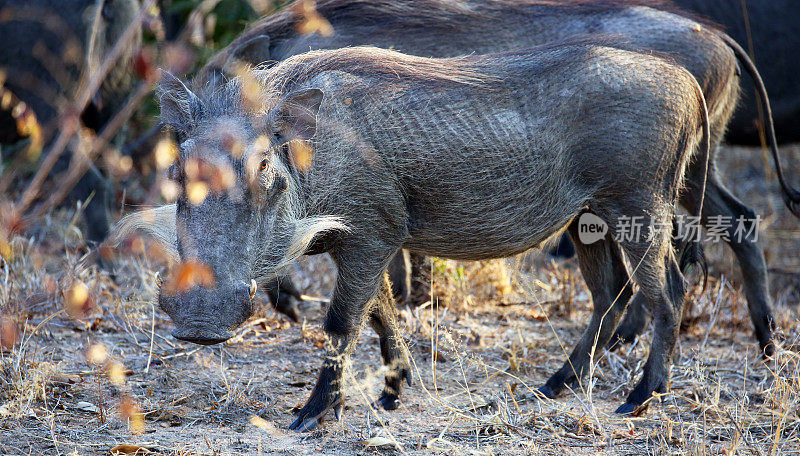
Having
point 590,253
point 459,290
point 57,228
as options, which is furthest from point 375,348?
point 57,228

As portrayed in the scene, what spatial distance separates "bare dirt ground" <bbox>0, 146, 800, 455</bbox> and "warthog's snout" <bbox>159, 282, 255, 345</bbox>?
0.37 m

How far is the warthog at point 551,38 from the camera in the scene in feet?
12.6

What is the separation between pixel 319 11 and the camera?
4.09 m

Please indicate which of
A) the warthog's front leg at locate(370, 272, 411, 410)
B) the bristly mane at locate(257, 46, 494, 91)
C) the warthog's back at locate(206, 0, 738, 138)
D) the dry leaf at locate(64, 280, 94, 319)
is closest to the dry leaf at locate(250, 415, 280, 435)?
the warthog's front leg at locate(370, 272, 411, 410)

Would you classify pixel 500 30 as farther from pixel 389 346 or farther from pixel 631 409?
pixel 631 409

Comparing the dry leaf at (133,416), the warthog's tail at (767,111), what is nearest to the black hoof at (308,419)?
the dry leaf at (133,416)

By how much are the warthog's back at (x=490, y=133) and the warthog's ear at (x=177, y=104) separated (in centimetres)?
31

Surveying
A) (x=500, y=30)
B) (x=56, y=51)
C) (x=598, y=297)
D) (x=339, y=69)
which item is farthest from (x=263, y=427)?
(x=56, y=51)

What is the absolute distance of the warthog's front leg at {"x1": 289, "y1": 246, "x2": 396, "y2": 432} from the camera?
2.97m

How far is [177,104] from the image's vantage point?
2742mm

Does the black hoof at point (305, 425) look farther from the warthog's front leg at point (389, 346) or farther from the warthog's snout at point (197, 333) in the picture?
the warthog's snout at point (197, 333)

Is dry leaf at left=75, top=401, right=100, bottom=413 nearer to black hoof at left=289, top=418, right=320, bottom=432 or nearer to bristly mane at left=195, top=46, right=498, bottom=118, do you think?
black hoof at left=289, top=418, right=320, bottom=432

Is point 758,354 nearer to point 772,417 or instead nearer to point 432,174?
point 772,417

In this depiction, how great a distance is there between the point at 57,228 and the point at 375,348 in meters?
2.38
